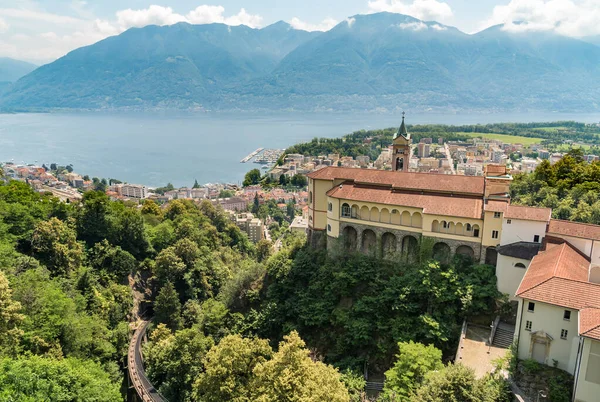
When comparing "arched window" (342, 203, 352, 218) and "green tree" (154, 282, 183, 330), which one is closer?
"arched window" (342, 203, 352, 218)

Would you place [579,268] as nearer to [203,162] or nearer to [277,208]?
[277,208]

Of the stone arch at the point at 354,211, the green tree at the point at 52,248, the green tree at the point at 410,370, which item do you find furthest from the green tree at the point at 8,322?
the stone arch at the point at 354,211

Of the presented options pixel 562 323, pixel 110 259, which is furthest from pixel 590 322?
pixel 110 259

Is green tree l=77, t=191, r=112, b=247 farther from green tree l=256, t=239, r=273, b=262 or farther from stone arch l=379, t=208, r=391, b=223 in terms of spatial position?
stone arch l=379, t=208, r=391, b=223

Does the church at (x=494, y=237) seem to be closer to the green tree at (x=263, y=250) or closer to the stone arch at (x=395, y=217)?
the stone arch at (x=395, y=217)

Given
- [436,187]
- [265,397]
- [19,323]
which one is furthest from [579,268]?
[19,323]

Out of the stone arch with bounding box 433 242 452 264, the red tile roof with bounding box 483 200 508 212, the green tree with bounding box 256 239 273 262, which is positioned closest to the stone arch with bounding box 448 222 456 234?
the stone arch with bounding box 433 242 452 264
